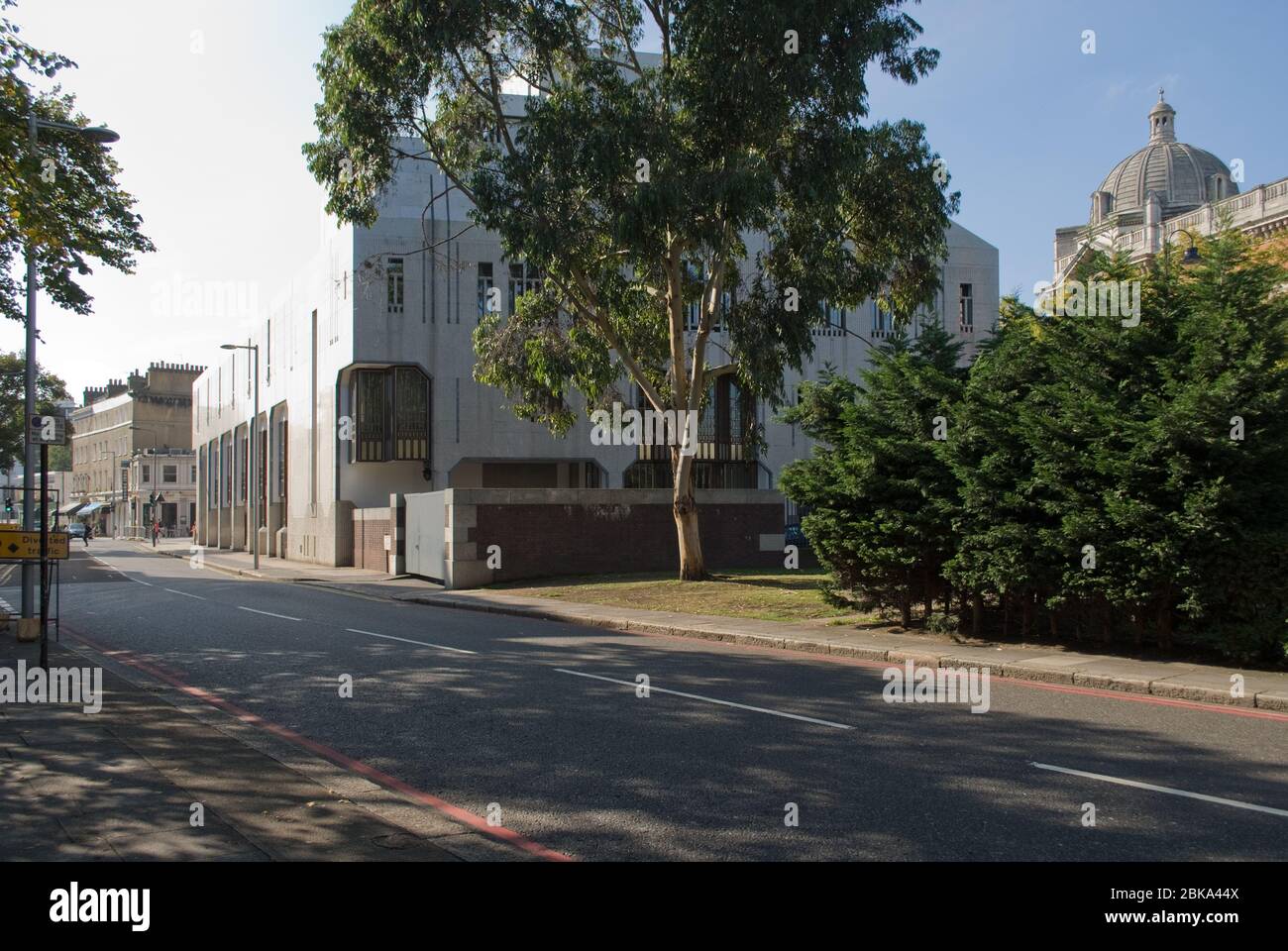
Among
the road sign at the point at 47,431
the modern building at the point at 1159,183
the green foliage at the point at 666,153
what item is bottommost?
the road sign at the point at 47,431

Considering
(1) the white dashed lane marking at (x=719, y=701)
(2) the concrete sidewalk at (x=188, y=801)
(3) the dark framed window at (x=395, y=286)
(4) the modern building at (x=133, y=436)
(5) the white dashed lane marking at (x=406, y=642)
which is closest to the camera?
(2) the concrete sidewalk at (x=188, y=801)

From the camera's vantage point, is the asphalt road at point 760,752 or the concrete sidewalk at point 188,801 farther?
the asphalt road at point 760,752

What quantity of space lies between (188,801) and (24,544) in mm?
8483

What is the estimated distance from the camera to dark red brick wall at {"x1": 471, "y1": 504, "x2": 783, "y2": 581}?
2742 centimetres

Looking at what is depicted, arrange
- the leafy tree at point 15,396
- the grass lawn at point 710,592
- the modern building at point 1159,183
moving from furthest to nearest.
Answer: the modern building at point 1159,183 < the leafy tree at point 15,396 < the grass lawn at point 710,592

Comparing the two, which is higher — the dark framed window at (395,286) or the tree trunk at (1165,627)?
the dark framed window at (395,286)

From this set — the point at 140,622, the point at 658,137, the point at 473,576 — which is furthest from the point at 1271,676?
the point at 473,576

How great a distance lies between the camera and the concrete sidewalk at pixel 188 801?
5.34m

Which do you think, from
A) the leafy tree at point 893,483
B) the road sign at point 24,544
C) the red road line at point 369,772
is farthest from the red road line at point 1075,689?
the road sign at point 24,544

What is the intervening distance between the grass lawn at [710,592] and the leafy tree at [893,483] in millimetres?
1848

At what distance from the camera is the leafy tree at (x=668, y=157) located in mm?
18719

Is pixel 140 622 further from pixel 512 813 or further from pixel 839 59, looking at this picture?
pixel 839 59

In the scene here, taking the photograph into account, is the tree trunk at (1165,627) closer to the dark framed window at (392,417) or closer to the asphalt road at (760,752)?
the asphalt road at (760,752)
